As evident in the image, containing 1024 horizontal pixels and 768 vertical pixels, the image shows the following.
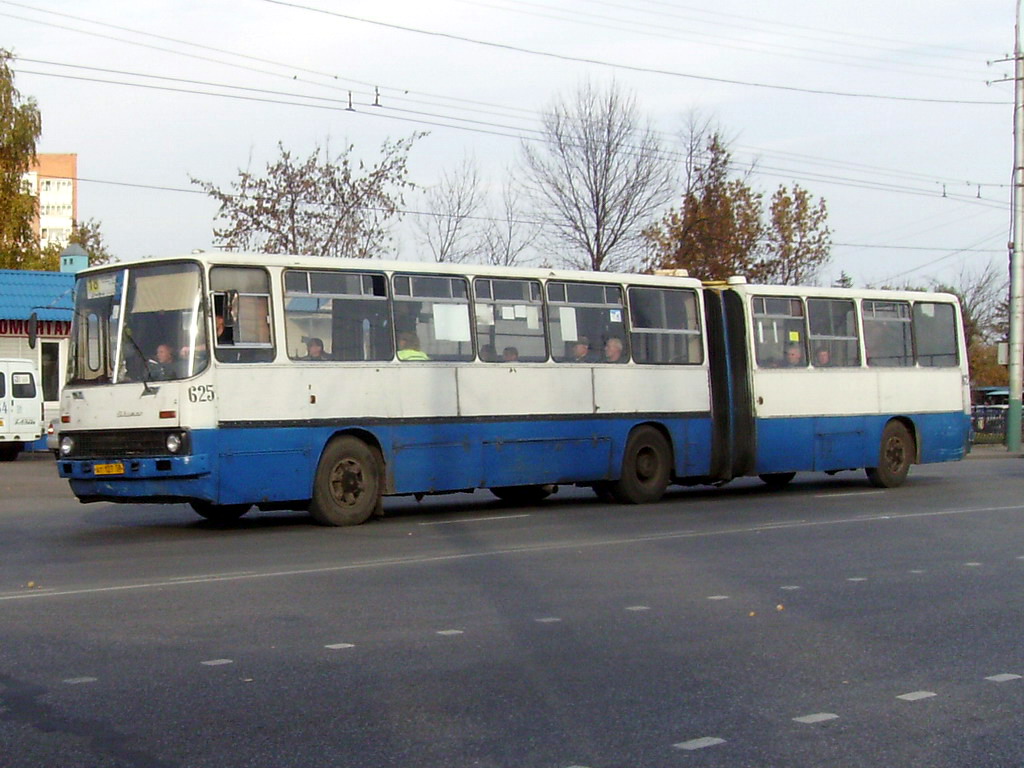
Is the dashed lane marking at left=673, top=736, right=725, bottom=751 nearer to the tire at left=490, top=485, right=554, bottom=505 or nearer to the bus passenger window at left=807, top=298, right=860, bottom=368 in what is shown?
the tire at left=490, top=485, right=554, bottom=505

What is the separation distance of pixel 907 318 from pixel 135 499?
13382mm

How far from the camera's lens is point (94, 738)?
6.16m

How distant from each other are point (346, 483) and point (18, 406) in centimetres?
2217

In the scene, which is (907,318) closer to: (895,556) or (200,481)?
(895,556)

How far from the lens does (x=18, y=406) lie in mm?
35688

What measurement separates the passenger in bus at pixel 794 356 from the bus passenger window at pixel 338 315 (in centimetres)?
715

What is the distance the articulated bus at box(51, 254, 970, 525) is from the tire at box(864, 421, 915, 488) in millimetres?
40

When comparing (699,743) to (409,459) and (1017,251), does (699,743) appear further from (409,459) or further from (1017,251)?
(1017,251)

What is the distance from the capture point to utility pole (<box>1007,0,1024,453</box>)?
118 ft

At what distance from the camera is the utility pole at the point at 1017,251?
35.9 metres

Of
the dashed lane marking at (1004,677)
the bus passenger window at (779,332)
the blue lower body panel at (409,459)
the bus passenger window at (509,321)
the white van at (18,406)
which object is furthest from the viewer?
the white van at (18,406)

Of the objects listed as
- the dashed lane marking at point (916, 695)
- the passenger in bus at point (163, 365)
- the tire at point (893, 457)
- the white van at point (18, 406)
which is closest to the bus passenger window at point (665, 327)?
the tire at point (893, 457)

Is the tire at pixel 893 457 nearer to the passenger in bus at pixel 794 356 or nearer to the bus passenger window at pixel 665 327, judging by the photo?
the passenger in bus at pixel 794 356

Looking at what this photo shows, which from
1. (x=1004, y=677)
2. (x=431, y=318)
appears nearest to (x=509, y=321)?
(x=431, y=318)
